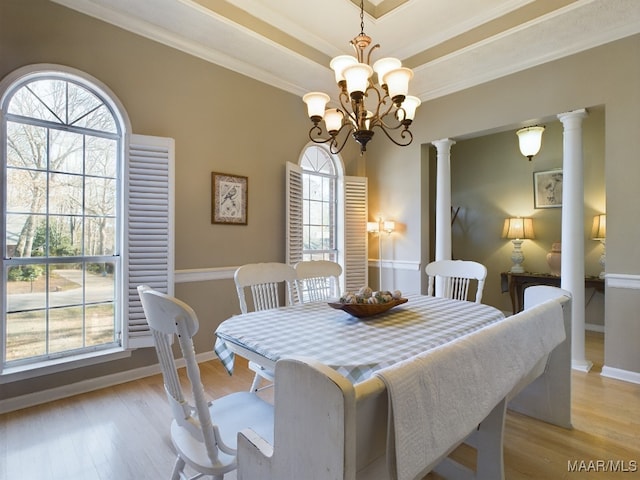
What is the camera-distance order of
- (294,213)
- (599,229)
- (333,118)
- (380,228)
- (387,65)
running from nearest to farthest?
(387,65) < (333,118) < (294,213) < (599,229) < (380,228)

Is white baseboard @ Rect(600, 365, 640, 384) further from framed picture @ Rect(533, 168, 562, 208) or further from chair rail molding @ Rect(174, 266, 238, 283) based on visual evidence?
chair rail molding @ Rect(174, 266, 238, 283)

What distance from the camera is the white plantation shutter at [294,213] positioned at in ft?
12.1

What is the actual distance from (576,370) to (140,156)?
14.0ft

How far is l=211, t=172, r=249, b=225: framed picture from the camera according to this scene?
326 cm

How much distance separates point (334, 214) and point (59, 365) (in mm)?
3220

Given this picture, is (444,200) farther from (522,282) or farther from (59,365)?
(59,365)

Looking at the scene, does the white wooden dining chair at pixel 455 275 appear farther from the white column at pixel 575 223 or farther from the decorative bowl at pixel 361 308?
the decorative bowl at pixel 361 308

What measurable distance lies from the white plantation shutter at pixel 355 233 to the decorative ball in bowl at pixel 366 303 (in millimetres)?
2421

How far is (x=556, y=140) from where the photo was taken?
4398 mm

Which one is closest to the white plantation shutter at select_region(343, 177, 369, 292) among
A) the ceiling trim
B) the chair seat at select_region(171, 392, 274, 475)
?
the ceiling trim

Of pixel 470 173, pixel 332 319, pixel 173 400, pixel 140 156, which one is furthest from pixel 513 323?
pixel 470 173

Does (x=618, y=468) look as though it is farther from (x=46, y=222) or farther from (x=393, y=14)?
(x=46, y=222)

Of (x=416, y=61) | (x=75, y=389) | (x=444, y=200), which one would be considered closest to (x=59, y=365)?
(x=75, y=389)

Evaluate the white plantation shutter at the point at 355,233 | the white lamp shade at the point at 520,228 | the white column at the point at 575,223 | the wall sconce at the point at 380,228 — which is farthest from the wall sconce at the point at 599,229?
the white plantation shutter at the point at 355,233
